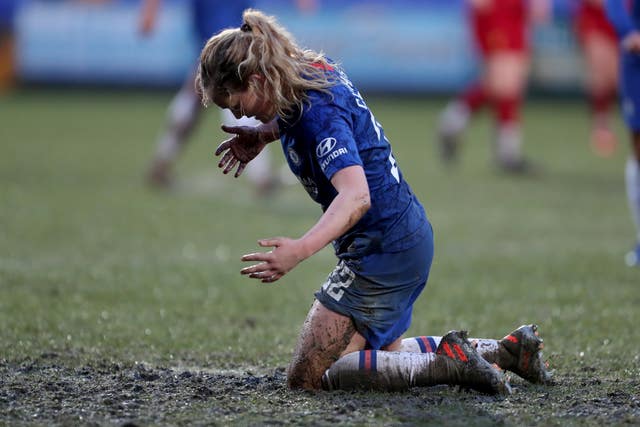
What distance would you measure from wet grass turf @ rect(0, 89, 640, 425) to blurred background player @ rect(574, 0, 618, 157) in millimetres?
1662

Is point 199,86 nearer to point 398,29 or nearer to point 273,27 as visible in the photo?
point 273,27

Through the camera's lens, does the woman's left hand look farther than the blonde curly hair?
No

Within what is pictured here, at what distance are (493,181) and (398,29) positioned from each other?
336 inches

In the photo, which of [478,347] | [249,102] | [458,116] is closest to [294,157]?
[249,102]

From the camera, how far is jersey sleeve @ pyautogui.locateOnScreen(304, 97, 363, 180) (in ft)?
12.1

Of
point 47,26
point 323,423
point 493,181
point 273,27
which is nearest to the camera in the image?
point 323,423

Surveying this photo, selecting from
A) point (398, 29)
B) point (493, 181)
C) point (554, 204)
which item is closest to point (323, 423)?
point (554, 204)

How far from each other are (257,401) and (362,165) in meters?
0.94

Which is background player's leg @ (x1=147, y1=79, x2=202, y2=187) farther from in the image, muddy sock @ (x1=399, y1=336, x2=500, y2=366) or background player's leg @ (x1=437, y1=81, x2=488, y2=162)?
muddy sock @ (x1=399, y1=336, x2=500, y2=366)

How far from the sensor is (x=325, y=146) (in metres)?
3.72

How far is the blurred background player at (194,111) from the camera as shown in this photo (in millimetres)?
9242

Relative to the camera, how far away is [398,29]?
1923 cm

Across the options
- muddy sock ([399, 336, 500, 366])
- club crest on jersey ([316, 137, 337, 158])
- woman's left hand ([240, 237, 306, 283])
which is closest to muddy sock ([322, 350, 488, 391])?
muddy sock ([399, 336, 500, 366])

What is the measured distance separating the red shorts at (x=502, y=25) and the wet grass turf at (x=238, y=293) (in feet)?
4.70
